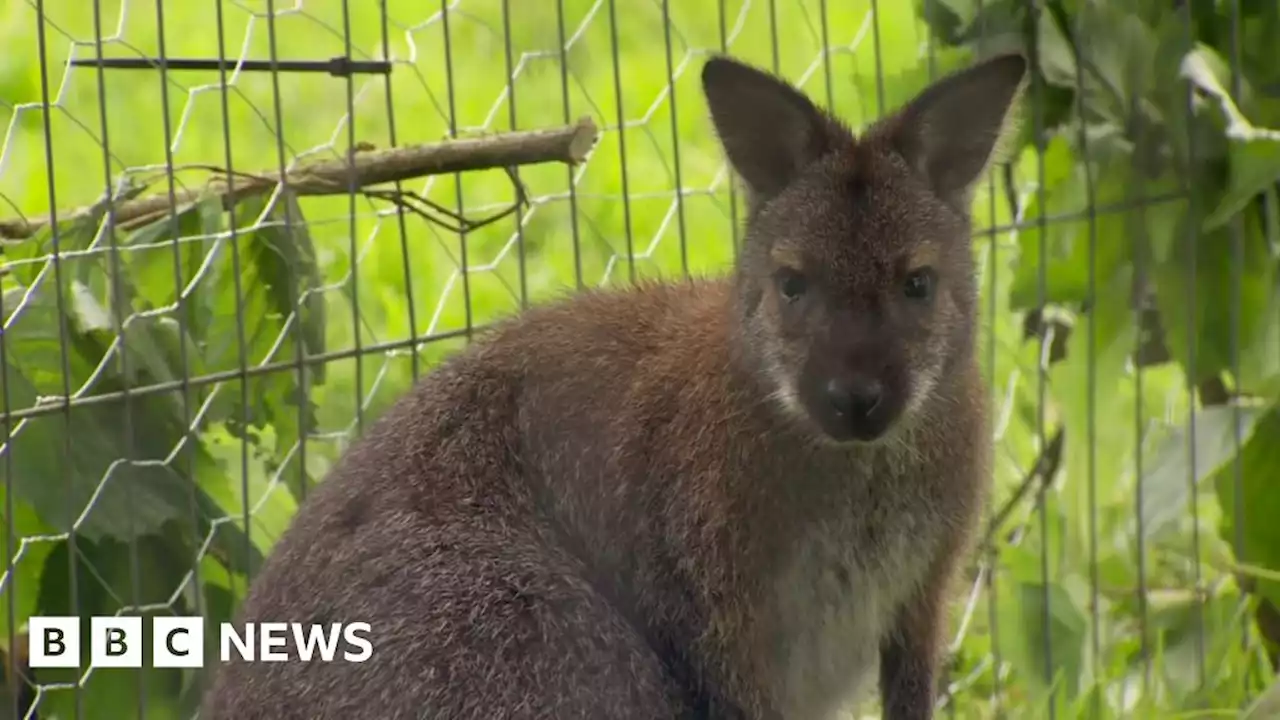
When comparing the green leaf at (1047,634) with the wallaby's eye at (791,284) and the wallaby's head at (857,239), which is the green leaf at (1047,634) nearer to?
the wallaby's head at (857,239)

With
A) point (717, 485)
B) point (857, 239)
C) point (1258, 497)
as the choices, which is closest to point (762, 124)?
point (857, 239)

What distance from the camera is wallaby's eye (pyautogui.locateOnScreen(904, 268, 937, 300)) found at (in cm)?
259

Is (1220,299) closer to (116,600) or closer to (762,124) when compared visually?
(762,124)

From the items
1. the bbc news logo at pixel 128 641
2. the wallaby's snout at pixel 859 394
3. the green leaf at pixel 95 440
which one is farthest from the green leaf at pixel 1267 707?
the green leaf at pixel 95 440

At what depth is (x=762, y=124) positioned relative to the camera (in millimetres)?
2703

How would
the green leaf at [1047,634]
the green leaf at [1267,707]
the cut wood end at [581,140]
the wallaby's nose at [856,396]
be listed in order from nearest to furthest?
1. the wallaby's nose at [856,396]
2. the cut wood end at [581,140]
3. the green leaf at [1267,707]
4. the green leaf at [1047,634]

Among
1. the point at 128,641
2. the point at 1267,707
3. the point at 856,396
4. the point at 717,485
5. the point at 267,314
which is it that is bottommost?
the point at 1267,707

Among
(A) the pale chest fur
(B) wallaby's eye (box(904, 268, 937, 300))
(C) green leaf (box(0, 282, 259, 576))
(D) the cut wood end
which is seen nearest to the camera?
(B) wallaby's eye (box(904, 268, 937, 300))

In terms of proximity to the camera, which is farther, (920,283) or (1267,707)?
(1267,707)

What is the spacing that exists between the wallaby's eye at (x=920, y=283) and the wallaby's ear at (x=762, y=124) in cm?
25

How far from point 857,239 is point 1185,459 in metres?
1.43

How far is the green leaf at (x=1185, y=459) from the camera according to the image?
12.0 feet

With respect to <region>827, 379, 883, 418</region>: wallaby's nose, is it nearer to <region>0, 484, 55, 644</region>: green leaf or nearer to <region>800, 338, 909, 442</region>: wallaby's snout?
<region>800, 338, 909, 442</region>: wallaby's snout

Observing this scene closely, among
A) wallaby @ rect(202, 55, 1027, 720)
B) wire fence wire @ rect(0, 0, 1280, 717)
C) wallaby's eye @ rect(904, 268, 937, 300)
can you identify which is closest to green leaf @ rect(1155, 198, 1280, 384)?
wire fence wire @ rect(0, 0, 1280, 717)
